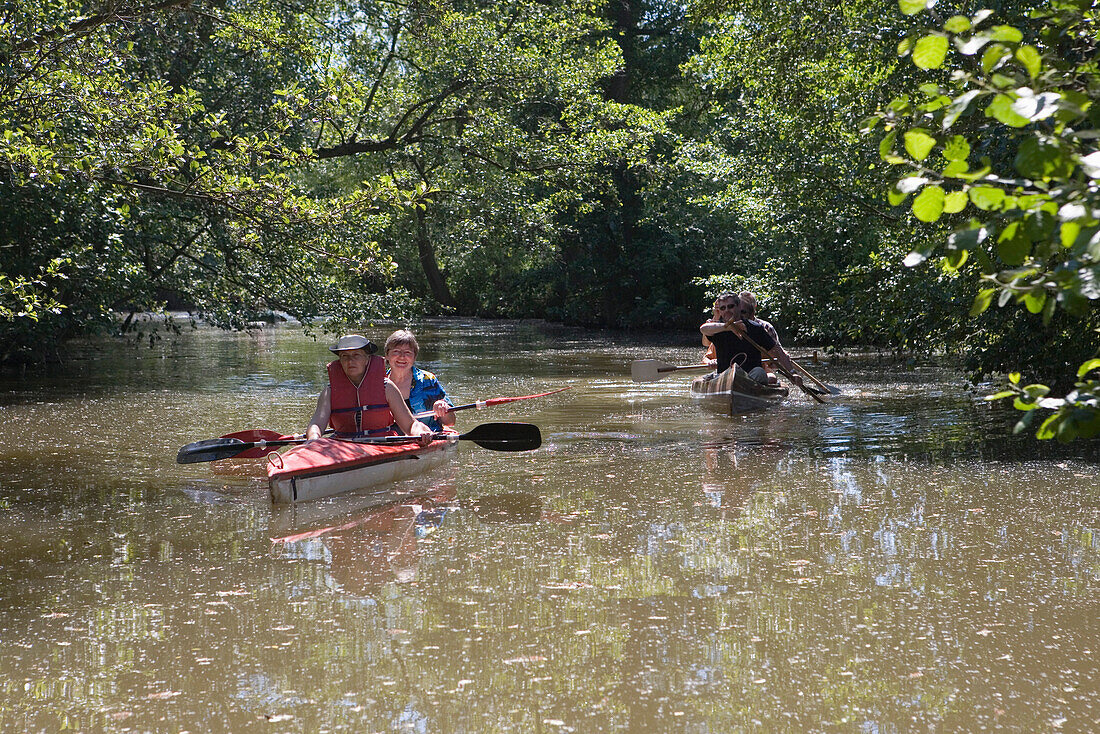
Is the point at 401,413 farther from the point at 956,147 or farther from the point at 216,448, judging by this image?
the point at 956,147

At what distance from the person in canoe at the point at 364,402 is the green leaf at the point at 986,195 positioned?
614 centimetres

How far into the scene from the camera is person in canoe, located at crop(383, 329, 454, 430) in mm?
8695

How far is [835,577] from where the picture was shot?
5039 mm

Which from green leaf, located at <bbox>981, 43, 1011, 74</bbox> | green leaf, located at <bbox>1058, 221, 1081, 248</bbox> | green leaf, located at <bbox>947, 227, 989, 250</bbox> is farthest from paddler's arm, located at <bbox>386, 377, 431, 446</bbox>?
green leaf, located at <bbox>1058, 221, 1081, 248</bbox>

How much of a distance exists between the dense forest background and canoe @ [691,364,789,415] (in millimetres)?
1521

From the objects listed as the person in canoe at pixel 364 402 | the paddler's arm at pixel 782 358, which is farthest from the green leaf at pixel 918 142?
the paddler's arm at pixel 782 358

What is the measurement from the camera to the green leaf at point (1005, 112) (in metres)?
2.08

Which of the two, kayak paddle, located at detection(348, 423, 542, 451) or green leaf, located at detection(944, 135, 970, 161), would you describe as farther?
kayak paddle, located at detection(348, 423, 542, 451)

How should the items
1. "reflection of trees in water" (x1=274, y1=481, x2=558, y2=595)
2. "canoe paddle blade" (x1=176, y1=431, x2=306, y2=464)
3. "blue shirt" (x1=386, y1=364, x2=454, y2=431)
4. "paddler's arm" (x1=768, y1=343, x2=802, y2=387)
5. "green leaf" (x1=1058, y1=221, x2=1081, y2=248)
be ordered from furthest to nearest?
"paddler's arm" (x1=768, y1=343, x2=802, y2=387) → "blue shirt" (x1=386, y1=364, x2=454, y2=431) → "canoe paddle blade" (x1=176, y1=431, x2=306, y2=464) → "reflection of trees in water" (x1=274, y1=481, x2=558, y2=595) → "green leaf" (x1=1058, y1=221, x2=1081, y2=248)

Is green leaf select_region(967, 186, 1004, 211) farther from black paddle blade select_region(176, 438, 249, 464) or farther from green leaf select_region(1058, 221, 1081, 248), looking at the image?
black paddle blade select_region(176, 438, 249, 464)

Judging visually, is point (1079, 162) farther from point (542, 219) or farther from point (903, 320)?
point (542, 219)

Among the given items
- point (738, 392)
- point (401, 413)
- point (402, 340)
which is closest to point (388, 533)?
point (401, 413)

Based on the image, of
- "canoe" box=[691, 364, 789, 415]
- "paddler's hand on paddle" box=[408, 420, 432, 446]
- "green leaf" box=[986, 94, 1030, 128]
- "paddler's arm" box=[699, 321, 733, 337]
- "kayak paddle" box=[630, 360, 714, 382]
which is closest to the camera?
"green leaf" box=[986, 94, 1030, 128]

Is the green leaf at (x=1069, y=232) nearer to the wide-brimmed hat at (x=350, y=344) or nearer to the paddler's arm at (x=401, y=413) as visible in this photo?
the wide-brimmed hat at (x=350, y=344)
